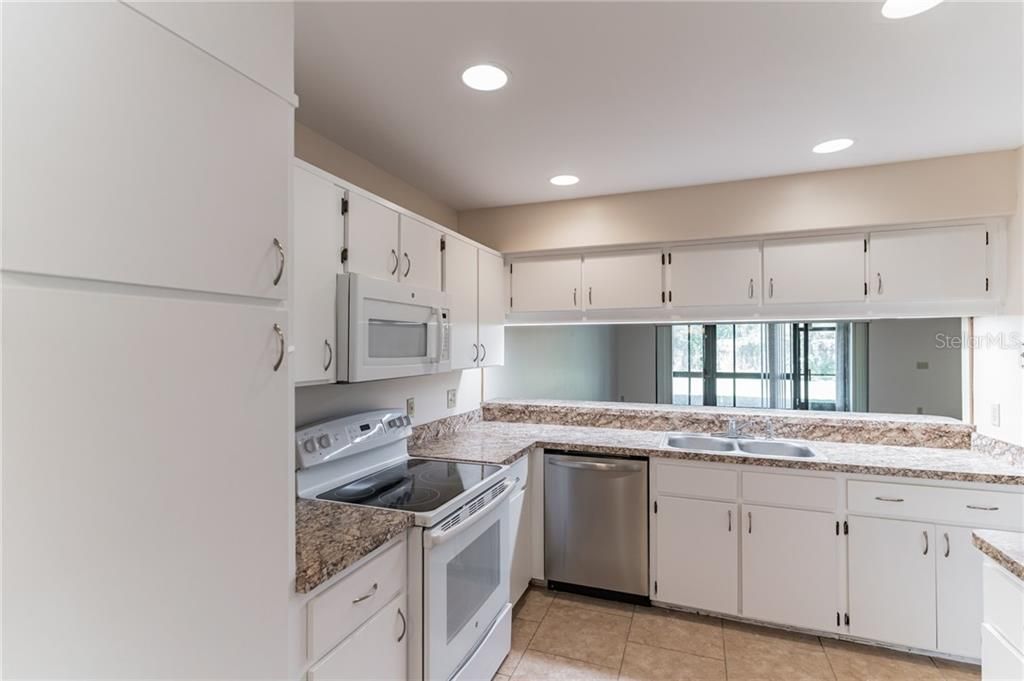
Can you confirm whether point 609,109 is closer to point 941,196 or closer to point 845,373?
point 941,196

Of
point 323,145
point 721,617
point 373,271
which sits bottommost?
point 721,617

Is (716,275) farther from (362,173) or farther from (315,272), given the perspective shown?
(315,272)

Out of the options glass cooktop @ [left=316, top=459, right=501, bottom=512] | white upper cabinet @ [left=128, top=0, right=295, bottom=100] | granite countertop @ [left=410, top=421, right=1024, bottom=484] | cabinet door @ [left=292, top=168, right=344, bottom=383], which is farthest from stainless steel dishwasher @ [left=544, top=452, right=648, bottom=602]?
white upper cabinet @ [left=128, top=0, right=295, bottom=100]

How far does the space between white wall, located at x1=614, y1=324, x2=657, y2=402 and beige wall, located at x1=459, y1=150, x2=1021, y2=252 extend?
169cm

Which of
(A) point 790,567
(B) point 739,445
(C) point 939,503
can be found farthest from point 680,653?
(C) point 939,503

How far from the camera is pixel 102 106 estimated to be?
78cm

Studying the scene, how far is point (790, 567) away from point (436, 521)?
1860mm

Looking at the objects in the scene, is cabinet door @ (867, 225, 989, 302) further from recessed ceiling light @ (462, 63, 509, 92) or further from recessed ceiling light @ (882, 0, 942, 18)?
recessed ceiling light @ (462, 63, 509, 92)

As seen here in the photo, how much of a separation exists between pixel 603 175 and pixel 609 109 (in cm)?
80

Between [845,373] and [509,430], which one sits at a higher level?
[845,373]

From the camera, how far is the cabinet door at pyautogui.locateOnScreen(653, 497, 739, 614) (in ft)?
8.18

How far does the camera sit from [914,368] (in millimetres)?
3365

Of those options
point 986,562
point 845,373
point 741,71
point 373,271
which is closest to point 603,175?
point 741,71

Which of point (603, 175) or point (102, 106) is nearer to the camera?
point (102, 106)
